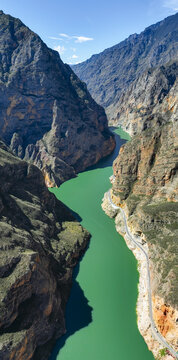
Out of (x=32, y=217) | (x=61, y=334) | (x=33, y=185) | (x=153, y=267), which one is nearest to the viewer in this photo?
(x=61, y=334)

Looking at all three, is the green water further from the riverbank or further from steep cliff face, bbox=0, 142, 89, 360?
steep cliff face, bbox=0, 142, 89, 360

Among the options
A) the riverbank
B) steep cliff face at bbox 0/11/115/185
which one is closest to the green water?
the riverbank

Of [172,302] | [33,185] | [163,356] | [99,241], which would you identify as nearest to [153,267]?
[172,302]

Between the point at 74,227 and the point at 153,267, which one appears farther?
the point at 74,227

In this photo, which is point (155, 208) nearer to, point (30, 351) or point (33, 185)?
point (33, 185)

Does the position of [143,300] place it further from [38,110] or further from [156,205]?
[38,110]

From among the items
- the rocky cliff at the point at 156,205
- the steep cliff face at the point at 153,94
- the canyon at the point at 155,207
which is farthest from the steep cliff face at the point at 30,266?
the steep cliff face at the point at 153,94

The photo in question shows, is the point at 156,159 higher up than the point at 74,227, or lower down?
higher up
